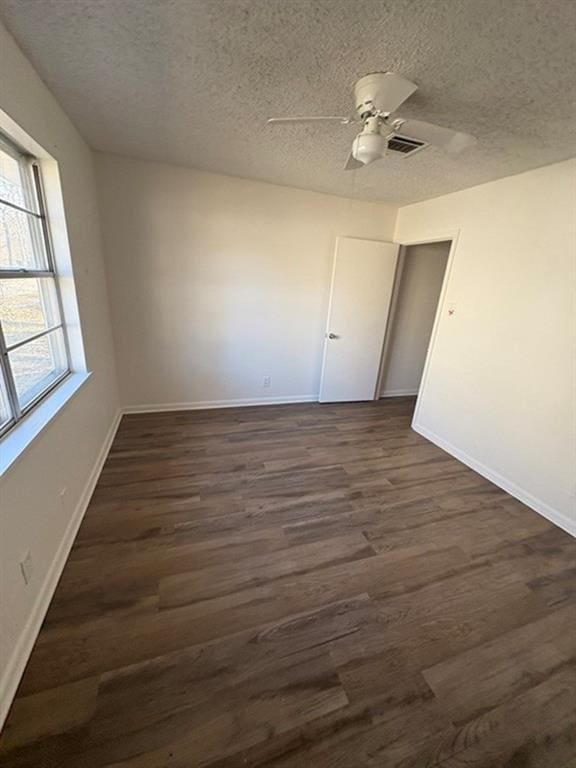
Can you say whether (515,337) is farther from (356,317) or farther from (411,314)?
(411,314)

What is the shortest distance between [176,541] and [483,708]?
63.2 inches

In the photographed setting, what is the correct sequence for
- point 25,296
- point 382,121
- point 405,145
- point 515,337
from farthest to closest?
point 515,337 → point 405,145 → point 25,296 → point 382,121

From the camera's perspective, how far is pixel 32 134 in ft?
4.98

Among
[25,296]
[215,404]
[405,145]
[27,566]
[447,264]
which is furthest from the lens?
[215,404]

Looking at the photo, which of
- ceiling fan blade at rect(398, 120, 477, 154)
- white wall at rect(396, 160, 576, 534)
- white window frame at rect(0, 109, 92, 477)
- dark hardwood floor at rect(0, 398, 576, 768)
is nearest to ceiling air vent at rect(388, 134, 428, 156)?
ceiling fan blade at rect(398, 120, 477, 154)

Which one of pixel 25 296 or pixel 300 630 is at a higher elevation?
pixel 25 296

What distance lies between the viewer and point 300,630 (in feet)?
4.66

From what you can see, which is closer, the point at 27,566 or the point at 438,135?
the point at 27,566

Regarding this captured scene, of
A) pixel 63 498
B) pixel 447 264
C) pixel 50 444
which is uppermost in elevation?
pixel 447 264

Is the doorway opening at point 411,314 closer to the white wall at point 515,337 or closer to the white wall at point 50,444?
the white wall at point 515,337

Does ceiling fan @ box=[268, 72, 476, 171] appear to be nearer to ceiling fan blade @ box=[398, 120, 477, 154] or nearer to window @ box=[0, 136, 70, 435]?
ceiling fan blade @ box=[398, 120, 477, 154]

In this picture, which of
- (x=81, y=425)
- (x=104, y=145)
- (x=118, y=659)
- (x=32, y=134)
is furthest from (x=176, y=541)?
(x=104, y=145)

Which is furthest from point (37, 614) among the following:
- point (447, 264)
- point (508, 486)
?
point (447, 264)

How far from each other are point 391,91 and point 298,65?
0.45 m
